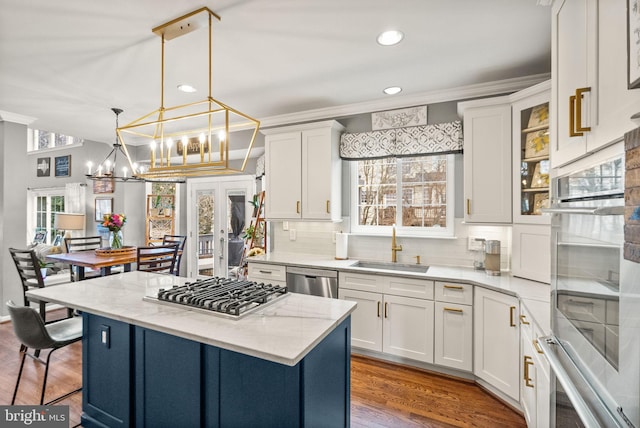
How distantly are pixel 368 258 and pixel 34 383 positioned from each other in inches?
126

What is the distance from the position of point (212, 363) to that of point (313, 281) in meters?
1.75

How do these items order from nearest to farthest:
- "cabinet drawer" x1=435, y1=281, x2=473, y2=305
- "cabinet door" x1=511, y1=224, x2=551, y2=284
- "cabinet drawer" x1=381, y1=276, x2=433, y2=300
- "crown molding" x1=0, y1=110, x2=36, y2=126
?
"cabinet door" x1=511, y1=224, x2=551, y2=284 → "cabinet drawer" x1=435, y1=281, x2=473, y2=305 → "cabinet drawer" x1=381, y1=276, x2=433, y2=300 → "crown molding" x1=0, y1=110, x2=36, y2=126

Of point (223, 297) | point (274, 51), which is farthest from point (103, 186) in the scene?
point (223, 297)

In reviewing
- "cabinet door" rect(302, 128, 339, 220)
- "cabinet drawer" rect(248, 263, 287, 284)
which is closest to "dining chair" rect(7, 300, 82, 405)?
"cabinet drawer" rect(248, 263, 287, 284)

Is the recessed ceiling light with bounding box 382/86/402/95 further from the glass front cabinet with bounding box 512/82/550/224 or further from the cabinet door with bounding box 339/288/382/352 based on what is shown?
the cabinet door with bounding box 339/288/382/352

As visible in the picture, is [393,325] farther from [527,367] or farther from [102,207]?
[102,207]

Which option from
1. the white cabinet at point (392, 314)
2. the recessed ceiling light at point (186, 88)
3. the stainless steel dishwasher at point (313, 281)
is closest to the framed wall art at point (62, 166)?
the recessed ceiling light at point (186, 88)

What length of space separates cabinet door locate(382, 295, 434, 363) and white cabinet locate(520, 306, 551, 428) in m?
0.72

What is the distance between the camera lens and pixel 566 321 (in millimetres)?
1229

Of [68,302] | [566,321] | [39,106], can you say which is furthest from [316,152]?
[39,106]

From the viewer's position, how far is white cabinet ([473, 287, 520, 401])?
7.40ft

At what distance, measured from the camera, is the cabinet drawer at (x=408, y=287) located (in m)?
2.73

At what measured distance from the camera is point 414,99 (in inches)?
127

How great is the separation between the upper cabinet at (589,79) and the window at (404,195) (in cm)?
175
